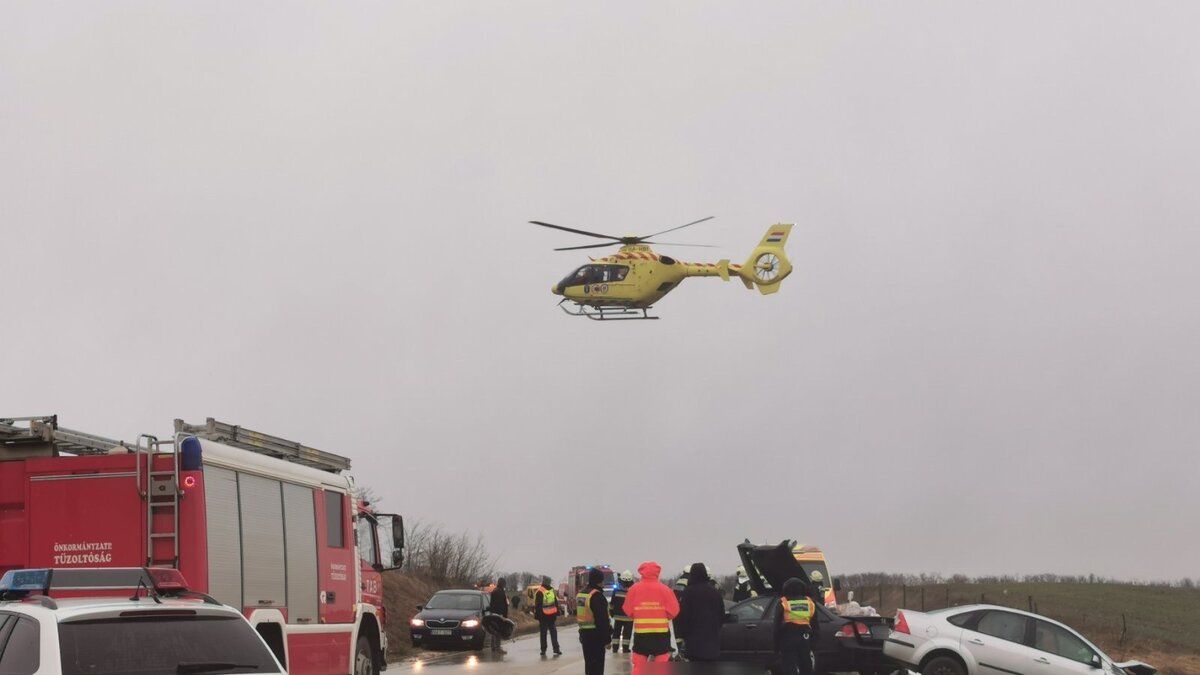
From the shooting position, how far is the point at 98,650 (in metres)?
6.95

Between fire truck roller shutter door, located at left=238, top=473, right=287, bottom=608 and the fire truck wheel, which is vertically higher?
fire truck roller shutter door, located at left=238, top=473, right=287, bottom=608

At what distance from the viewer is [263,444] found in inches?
571

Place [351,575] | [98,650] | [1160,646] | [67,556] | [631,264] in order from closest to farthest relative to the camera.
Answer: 1. [98,650]
2. [67,556]
3. [351,575]
4. [1160,646]
5. [631,264]

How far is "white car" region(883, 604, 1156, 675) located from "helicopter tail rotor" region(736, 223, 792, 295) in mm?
30421

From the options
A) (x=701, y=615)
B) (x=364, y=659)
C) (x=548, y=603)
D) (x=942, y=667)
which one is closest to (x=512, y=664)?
(x=548, y=603)

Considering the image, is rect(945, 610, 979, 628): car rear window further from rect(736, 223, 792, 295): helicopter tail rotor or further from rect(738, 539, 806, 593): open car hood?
rect(736, 223, 792, 295): helicopter tail rotor

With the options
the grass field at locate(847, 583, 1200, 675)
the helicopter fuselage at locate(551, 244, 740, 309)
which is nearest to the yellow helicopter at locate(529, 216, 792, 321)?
the helicopter fuselage at locate(551, 244, 740, 309)

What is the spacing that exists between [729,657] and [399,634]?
1821cm

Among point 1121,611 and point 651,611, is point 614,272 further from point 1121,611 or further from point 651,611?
point 651,611

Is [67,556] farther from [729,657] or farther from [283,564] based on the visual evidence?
[729,657]

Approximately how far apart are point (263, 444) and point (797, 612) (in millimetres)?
6419

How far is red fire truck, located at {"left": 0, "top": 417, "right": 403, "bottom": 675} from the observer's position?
482 inches

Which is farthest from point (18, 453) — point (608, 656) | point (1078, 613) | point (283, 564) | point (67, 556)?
point (1078, 613)

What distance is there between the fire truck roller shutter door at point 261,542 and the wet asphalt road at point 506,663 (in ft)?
27.4
